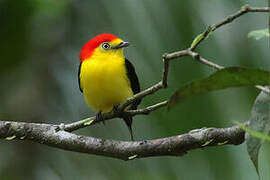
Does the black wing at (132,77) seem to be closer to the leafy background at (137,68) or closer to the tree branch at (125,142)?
the leafy background at (137,68)

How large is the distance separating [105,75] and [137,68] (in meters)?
0.31

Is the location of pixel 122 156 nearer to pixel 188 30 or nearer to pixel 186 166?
pixel 186 166

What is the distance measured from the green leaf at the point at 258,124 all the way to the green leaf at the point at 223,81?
10cm

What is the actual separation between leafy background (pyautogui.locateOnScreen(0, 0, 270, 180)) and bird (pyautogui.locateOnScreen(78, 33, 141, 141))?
4.6 inches

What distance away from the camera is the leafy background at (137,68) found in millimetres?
3084

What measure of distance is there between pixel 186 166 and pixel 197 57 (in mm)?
1953

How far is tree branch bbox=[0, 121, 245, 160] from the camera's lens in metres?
2.25

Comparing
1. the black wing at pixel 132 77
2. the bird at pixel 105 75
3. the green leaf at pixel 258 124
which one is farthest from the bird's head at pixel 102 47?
the green leaf at pixel 258 124

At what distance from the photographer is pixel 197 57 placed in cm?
132

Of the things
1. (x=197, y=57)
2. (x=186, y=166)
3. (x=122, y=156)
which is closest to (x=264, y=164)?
(x=186, y=166)

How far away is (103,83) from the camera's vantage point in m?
3.68

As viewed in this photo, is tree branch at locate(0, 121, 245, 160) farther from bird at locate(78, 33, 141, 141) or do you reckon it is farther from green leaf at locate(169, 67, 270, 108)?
bird at locate(78, 33, 141, 141)

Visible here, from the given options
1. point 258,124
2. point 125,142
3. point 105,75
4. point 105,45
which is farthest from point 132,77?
point 258,124

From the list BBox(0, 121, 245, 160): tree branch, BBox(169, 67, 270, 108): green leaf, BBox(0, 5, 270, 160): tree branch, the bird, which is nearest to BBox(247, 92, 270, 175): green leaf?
BBox(169, 67, 270, 108): green leaf
